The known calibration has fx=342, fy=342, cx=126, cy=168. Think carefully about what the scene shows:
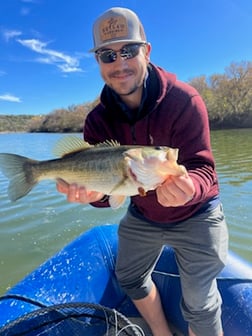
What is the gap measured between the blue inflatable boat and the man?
0.98 feet

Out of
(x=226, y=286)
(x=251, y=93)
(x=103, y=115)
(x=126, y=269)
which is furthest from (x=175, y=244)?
(x=251, y=93)

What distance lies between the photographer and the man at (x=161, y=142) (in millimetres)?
2383

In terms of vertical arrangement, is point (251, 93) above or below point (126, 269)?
above

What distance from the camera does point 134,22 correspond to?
2432 mm

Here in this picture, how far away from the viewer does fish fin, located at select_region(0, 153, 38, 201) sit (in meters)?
2.52

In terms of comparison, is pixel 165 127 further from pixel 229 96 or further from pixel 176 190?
pixel 229 96

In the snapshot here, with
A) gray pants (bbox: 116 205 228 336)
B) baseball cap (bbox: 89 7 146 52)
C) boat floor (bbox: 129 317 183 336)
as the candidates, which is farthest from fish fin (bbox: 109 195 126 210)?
boat floor (bbox: 129 317 183 336)

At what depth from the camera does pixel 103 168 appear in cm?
211

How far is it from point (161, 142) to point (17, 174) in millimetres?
1095

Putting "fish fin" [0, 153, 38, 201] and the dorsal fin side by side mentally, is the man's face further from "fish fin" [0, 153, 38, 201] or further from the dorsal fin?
"fish fin" [0, 153, 38, 201]

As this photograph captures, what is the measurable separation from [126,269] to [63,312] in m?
0.59

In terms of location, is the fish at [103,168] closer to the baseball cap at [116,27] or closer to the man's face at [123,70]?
the man's face at [123,70]

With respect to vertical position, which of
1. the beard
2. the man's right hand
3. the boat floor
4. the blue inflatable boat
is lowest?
the boat floor

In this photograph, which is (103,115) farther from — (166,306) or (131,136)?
(166,306)
